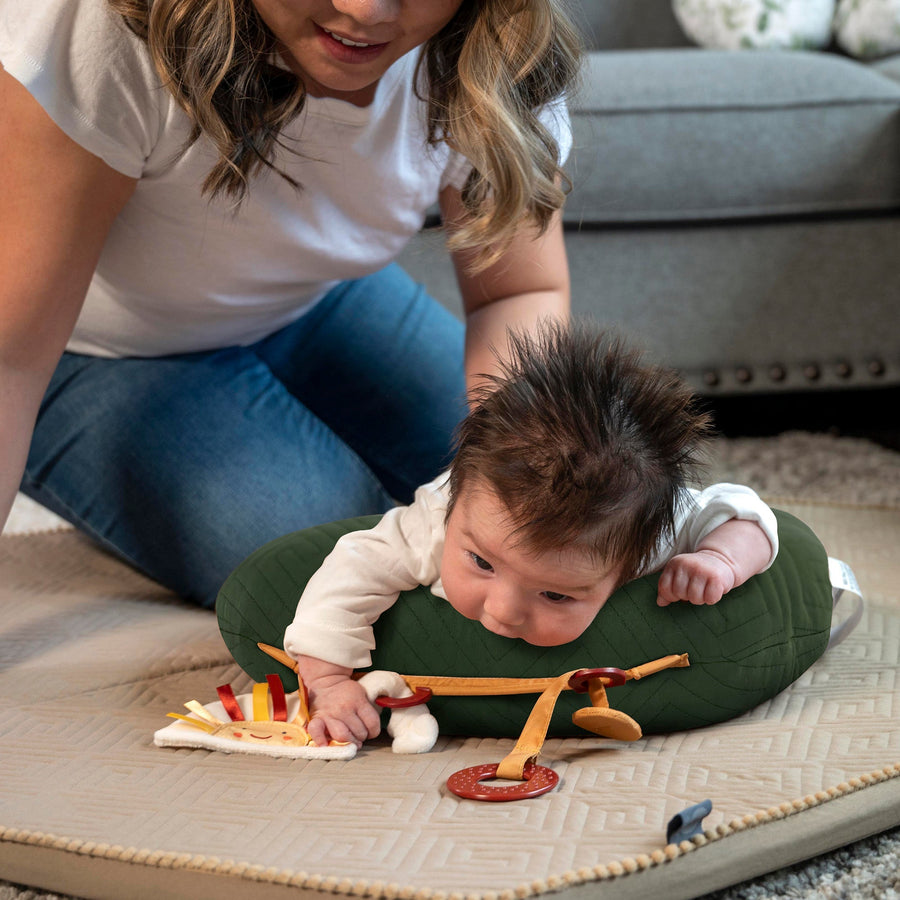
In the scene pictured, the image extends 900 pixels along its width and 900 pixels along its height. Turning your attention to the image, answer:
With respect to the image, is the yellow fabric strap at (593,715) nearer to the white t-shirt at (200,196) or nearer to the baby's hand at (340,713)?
the baby's hand at (340,713)

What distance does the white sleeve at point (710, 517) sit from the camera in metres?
0.77

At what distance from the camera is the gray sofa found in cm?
152

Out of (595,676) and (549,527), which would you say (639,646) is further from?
(549,527)

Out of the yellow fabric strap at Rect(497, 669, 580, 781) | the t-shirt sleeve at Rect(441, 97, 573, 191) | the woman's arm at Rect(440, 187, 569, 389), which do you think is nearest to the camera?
the yellow fabric strap at Rect(497, 669, 580, 781)

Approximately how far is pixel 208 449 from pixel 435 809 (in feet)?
1.79

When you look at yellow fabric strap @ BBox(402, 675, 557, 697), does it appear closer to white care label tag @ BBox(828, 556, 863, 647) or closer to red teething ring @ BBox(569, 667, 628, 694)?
red teething ring @ BBox(569, 667, 628, 694)

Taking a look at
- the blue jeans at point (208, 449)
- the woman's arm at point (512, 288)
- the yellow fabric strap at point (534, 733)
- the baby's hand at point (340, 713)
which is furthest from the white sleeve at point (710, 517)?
the blue jeans at point (208, 449)

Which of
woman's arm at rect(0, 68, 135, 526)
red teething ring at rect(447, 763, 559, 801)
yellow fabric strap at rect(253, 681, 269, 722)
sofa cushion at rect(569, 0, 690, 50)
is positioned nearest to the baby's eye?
red teething ring at rect(447, 763, 559, 801)

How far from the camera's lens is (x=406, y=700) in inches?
29.6

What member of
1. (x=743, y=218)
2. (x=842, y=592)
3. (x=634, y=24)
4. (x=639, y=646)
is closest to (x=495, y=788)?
(x=639, y=646)

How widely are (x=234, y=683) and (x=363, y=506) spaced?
0.32 meters

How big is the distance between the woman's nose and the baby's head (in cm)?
25

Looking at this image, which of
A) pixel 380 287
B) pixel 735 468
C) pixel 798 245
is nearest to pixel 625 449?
pixel 380 287

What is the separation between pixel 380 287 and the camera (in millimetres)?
1290
